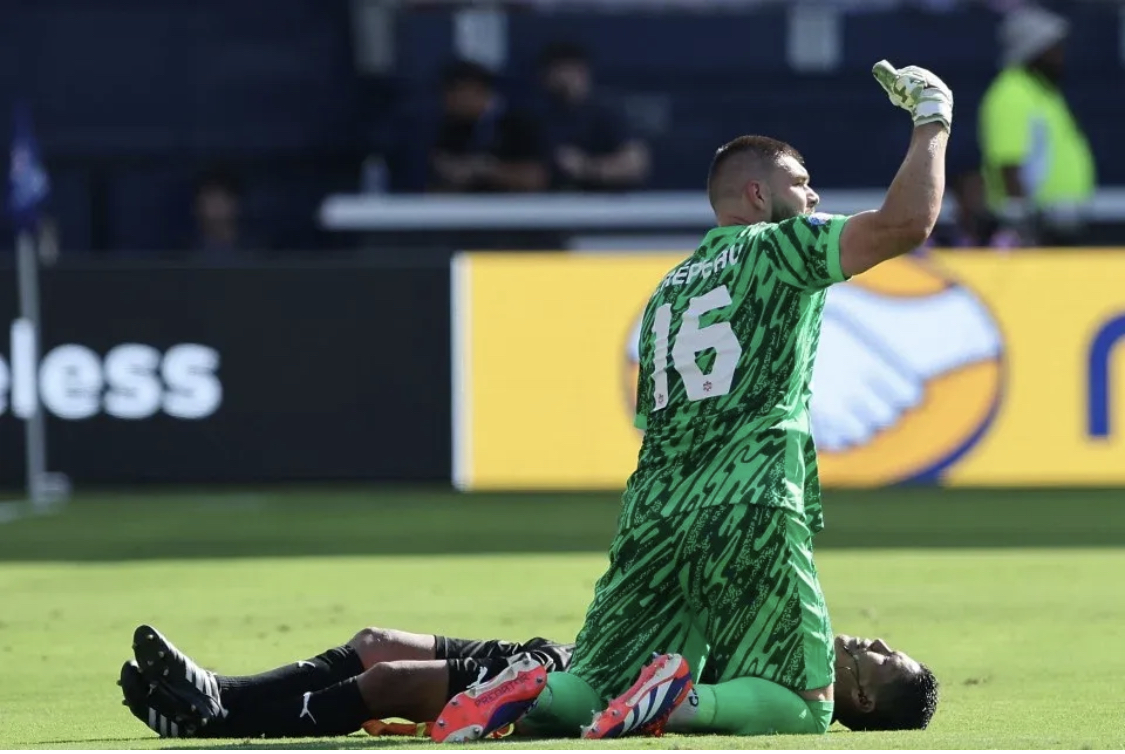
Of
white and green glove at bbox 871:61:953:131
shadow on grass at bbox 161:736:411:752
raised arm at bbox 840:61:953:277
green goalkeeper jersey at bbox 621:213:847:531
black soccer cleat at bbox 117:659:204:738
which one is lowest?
shadow on grass at bbox 161:736:411:752

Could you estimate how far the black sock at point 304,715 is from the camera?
23.6 feet

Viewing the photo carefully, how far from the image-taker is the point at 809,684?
700 cm

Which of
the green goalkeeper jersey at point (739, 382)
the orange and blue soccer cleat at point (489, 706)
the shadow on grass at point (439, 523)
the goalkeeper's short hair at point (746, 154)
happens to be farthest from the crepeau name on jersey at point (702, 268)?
the shadow on grass at point (439, 523)

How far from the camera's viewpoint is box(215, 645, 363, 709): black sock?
720cm

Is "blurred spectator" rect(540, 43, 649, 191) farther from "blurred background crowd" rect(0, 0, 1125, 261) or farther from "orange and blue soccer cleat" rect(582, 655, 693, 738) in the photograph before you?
"orange and blue soccer cleat" rect(582, 655, 693, 738)

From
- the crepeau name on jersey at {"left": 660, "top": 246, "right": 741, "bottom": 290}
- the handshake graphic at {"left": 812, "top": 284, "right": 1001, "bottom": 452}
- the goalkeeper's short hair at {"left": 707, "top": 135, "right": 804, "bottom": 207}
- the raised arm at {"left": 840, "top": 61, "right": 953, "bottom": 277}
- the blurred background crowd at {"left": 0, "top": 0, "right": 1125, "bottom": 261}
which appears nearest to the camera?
the raised arm at {"left": 840, "top": 61, "right": 953, "bottom": 277}

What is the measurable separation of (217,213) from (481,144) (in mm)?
2569

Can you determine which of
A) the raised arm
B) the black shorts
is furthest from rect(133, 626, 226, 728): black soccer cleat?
the raised arm

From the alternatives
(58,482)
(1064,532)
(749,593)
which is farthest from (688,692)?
(58,482)

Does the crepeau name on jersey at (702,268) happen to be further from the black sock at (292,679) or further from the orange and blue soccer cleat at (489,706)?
the black sock at (292,679)

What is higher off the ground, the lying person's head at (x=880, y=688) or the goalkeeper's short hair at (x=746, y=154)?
the goalkeeper's short hair at (x=746, y=154)

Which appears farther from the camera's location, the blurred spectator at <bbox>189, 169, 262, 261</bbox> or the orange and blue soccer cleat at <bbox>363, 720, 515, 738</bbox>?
the blurred spectator at <bbox>189, 169, 262, 261</bbox>

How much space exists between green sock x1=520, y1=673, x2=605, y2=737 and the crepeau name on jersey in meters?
1.22

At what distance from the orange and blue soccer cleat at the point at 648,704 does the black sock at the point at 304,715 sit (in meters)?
0.77
